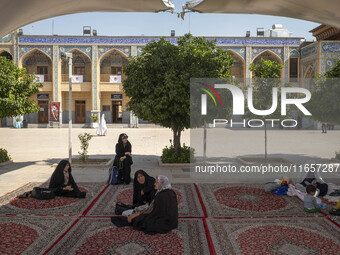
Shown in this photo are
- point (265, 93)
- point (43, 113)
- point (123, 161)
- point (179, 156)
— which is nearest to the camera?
point (123, 161)

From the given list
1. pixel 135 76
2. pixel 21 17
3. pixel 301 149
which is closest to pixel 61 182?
pixel 21 17

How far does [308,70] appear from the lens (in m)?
26.2

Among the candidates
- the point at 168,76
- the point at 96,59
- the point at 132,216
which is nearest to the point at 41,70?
the point at 96,59

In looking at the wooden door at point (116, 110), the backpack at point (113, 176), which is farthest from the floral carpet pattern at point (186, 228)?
the wooden door at point (116, 110)

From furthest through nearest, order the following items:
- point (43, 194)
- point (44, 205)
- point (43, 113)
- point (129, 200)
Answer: point (43, 113) → point (129, 200) → point (43, 194) → point (44, 205)

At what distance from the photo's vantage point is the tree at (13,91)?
995 centimetres

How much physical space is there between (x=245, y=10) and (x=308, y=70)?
842 inches

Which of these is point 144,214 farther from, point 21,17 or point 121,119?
point 121,119

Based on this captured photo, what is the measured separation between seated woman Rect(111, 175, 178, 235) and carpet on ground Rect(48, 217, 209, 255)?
83 millimetres

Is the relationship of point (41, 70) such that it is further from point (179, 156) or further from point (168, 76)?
point (168, 76)

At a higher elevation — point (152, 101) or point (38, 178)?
point (152, 101)

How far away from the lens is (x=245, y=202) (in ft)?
20.1

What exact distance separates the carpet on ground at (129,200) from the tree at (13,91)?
4.48 metres

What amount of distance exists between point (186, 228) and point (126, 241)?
34.8 inches
